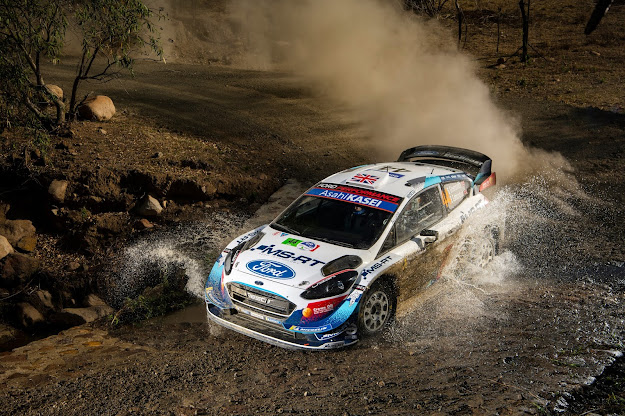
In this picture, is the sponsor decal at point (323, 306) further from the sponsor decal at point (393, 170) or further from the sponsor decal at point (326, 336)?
the sponsor decal at point (393, 170)

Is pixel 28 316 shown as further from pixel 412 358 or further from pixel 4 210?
pixel 412 358

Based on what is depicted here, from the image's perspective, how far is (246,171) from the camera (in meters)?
10.6

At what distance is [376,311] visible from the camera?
579cm

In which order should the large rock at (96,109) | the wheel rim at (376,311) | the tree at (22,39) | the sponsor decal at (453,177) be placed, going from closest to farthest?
the wheel rim at (376,311), the sponsor decal at (453,177), the tree at (22,39), the large rock at (96,109)

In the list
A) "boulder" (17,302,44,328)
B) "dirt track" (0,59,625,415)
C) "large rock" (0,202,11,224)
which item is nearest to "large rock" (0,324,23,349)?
"boulder" (17,302,44,328)

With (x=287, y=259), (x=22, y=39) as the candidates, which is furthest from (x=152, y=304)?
(x=22, y=39)

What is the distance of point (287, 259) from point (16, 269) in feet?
14.7

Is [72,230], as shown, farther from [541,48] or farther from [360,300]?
[541,48]

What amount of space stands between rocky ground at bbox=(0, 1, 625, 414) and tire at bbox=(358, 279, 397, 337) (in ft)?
0.58

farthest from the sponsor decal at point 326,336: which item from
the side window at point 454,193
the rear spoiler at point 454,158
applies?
the rear spoiler at point 454,158

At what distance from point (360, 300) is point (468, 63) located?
49.3ft

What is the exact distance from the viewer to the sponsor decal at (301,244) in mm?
6005

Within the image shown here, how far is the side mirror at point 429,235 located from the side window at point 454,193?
0.79 meters

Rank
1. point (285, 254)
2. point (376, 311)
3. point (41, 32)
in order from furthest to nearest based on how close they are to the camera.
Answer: point (41, 32) < point (285, 254) < point (376, 311)
